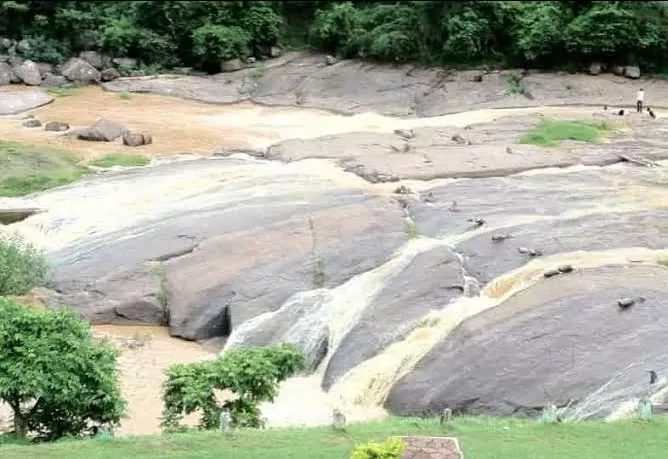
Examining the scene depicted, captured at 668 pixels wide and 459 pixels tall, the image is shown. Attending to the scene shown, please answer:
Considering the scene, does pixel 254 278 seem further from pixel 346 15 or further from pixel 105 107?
pixel 346 15

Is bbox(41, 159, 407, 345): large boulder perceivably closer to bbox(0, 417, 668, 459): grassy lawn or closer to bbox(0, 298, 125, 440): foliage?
bbox(0, 298, 125, 440): foliage

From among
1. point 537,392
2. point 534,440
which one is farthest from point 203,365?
point 537,392

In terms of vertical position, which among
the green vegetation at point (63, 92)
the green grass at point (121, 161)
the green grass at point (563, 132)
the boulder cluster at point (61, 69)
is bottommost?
the green vegetation at point (63, 92)

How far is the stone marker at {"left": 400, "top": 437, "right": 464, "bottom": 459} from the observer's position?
1098 centimetres

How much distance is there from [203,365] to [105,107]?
27359 millimetres

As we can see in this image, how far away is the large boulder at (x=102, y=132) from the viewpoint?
3388 cm

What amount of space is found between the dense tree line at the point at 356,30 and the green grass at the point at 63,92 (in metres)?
4.54

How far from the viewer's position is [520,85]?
1576 inches

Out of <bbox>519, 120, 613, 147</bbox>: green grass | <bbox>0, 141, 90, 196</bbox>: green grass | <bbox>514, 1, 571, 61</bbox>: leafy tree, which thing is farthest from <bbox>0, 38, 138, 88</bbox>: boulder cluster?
<bbox>519, 120, 613, 147</bbox>: green grass

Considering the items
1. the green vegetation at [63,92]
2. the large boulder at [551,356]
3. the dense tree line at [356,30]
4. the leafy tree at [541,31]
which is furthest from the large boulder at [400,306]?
the green vegetation at [63,92]

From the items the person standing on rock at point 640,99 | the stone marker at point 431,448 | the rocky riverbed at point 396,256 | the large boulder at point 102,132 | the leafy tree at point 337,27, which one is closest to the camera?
the stone marker at point 431,448

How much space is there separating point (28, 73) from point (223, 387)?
3358 centimetres

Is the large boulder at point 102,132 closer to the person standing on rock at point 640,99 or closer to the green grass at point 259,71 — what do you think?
the green grass at point 259,71

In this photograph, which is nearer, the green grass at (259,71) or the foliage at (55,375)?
the foliage at (55,375)
